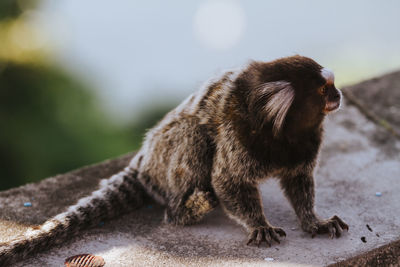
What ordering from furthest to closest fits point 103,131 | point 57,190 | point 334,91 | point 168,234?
point 103,131, point 57,190, point 168,234, point 334,91

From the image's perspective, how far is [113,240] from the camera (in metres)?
2.55

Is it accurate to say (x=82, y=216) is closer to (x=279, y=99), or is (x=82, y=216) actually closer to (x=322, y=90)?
(x=279, y=99)

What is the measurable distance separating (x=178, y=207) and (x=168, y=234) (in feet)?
0.51

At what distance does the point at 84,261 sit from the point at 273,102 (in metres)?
1.17

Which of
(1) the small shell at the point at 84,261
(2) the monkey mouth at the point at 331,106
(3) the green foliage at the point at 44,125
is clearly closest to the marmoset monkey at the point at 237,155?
(2) the monkey mouth at the point at 331,106

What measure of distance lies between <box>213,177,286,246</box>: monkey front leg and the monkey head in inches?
13.9

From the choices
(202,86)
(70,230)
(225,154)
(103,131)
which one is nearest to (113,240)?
(70,230)

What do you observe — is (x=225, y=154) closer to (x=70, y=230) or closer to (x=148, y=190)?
(x=148, y=190)

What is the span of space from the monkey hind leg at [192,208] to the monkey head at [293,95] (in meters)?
0.51

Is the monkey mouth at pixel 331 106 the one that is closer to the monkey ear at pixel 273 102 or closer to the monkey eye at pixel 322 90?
the monkey eye at pixel 322 90

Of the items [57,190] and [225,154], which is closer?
[225,154]

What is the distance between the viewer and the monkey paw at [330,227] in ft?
8.11

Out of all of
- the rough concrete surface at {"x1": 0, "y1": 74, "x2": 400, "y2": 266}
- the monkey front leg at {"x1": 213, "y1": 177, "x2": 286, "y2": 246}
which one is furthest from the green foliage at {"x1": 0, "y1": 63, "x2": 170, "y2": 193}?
the monkey front leg at {"x1": 213, "y1": 177, "x2": 286, "y2": 246}

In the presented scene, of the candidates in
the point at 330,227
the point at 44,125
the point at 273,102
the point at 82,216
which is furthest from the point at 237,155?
the point at 44,125
